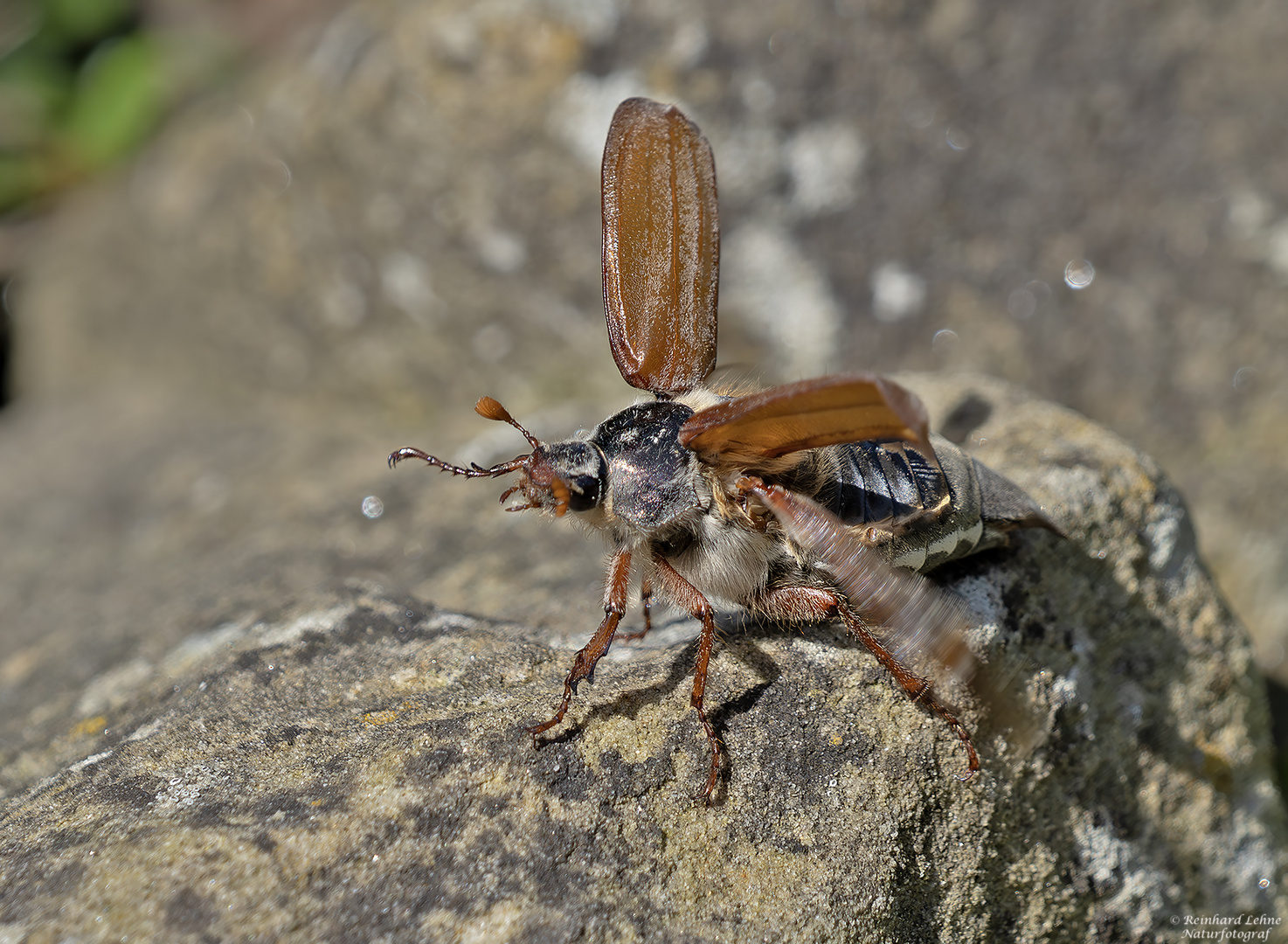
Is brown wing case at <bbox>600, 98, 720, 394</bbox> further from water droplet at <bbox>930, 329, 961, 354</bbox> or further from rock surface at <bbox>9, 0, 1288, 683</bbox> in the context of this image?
water droplet at <bbox>930, 329, 961, 354</bbox>

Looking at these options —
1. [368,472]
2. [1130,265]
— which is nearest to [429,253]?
[368,472]

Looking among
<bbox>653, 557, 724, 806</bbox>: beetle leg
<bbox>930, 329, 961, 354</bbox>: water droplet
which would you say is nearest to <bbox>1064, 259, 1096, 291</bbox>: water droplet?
<bbox>930, 329, 961, 354</bbox>: water droplet

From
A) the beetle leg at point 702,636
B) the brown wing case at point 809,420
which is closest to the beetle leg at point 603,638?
the beetle leg at point 702,636

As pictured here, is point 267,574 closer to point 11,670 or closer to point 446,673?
point 11,670

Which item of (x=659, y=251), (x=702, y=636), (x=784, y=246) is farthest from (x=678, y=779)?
(x=784, y=246)

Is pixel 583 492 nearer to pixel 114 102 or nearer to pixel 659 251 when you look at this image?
pixel 659 251

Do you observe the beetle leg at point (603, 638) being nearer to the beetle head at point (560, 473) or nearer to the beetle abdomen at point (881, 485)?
the beetle head at point (560, 473)
